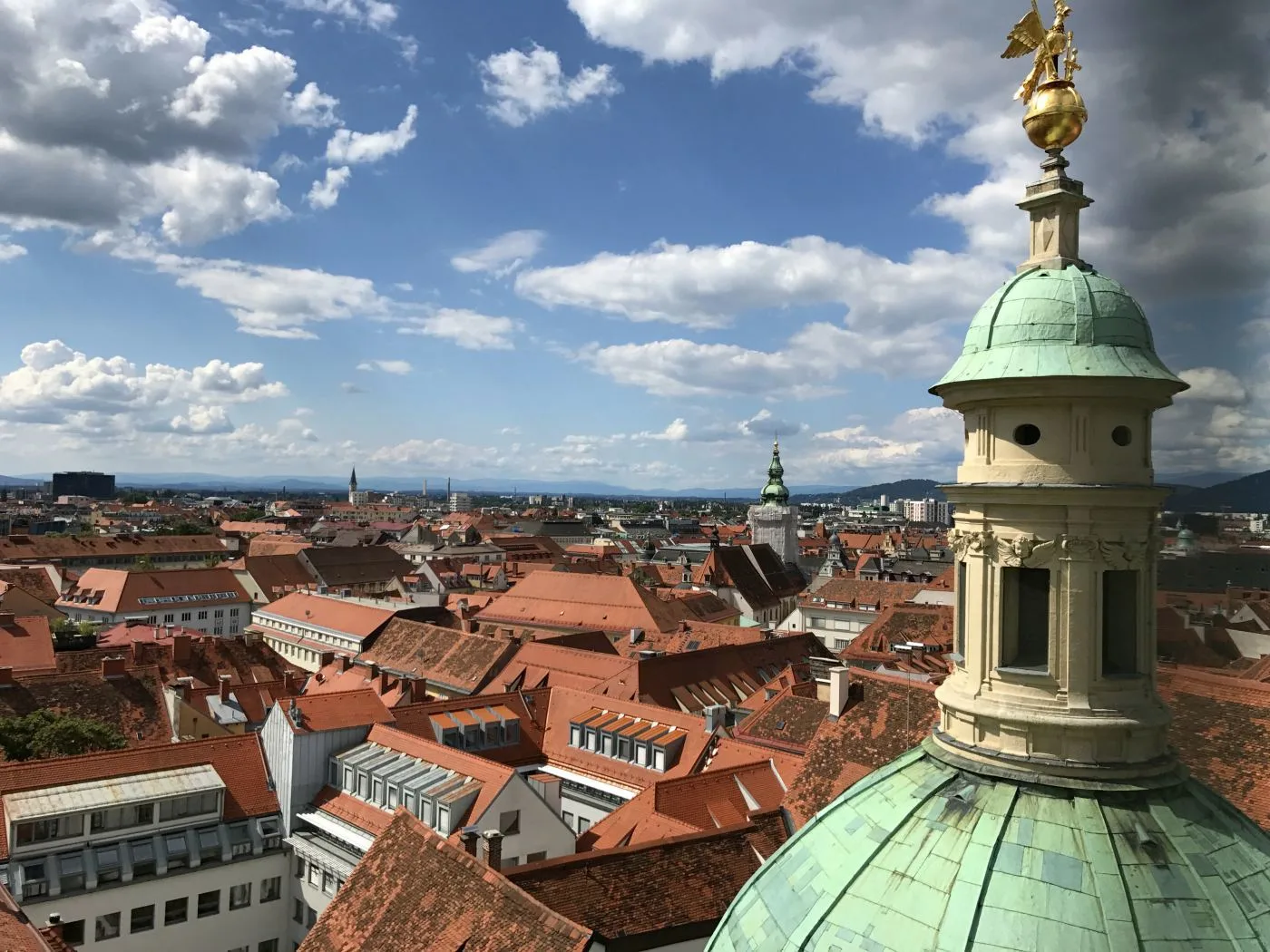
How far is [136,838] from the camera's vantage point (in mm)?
30016

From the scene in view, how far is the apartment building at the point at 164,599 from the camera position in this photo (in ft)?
311

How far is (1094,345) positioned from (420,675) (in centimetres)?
5274

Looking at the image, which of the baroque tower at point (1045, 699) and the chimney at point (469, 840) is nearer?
the baroque tower at point (1045, 699)

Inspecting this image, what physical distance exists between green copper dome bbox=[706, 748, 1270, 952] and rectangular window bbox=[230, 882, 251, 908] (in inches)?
1095

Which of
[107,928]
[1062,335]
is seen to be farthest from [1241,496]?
[107,928]

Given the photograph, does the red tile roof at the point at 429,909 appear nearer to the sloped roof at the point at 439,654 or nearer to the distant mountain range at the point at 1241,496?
the distant mountain range at the point at 1241,496

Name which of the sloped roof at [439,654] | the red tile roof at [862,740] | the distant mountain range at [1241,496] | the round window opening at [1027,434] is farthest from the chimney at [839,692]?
the sloped roof at [439,654]

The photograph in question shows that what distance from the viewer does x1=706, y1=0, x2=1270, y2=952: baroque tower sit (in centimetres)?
769

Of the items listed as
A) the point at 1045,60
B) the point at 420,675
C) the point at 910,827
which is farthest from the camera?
the point at 420,675

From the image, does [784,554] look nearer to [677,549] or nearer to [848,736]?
[677,549]

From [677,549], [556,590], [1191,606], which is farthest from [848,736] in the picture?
[677,549]

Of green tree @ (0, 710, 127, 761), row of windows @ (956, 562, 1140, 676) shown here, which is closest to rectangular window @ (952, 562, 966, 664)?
row of windows @ (956, 562, 1140, 676)

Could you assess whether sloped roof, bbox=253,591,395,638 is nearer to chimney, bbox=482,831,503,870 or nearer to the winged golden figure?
chimney, bbox=482,831,503,870

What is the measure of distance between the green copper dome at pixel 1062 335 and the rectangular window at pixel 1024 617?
1.95 m
